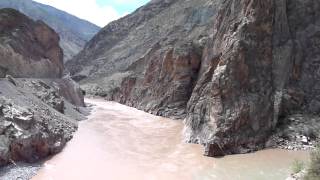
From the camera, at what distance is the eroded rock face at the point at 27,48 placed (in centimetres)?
3334

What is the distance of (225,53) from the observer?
23328 millimetres

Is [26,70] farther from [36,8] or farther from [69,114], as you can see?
[36,8]

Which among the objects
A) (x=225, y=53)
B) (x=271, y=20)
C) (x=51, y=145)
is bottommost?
(x=51, y=145)

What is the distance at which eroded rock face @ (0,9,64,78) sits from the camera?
109ft

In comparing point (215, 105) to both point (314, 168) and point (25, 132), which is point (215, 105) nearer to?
point (25, 132)

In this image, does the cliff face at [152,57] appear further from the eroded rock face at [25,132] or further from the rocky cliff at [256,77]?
the eroded rock face at [25,132]

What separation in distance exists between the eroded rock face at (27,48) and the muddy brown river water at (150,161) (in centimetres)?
1020

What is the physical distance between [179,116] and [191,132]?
375 inches

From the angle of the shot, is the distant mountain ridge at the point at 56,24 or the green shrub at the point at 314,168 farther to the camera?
the distant mountain ridge at the point at 56,24

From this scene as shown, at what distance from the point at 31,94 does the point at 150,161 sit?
34.3ft

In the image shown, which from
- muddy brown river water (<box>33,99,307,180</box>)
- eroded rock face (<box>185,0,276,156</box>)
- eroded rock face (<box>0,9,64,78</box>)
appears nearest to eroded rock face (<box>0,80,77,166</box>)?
muddy brown river water (<box>33,99,307,180</box>)

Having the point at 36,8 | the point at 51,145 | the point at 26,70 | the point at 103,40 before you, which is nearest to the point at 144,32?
the point at 103,40

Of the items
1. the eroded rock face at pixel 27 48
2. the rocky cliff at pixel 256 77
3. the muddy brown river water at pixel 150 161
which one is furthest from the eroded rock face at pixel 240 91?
the eroded rock face at pixel 27 48

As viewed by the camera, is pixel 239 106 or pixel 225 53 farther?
pixel 225 53
